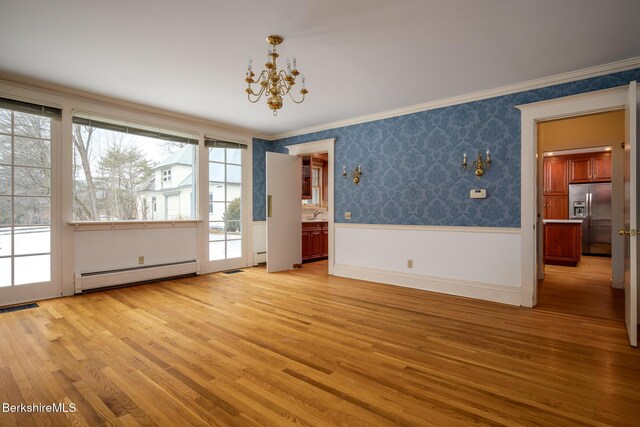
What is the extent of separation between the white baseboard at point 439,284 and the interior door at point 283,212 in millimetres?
1019

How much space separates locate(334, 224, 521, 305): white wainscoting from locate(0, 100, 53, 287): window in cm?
397

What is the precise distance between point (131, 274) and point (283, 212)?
2549 millimetres

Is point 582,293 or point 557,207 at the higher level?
point 557,207

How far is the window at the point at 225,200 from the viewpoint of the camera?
5.79 metres

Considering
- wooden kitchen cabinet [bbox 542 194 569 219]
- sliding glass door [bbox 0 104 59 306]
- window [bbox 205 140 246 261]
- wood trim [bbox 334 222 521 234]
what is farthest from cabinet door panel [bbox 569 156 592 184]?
sliding glass door [bbox 0 104 59 306]

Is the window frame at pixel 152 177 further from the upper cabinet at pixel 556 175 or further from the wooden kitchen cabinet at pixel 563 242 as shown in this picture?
the upper cabinet at pixel 556 175

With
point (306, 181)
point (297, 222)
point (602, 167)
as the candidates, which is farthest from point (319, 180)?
point (602, 167)

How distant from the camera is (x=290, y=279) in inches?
206

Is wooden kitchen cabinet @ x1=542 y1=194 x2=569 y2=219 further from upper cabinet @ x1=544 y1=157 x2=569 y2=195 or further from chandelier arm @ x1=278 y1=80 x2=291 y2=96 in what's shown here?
chandelier arm @ x1=278 y1=80 x2=291 y2=96

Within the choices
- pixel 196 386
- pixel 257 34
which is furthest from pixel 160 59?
pixel 196 386

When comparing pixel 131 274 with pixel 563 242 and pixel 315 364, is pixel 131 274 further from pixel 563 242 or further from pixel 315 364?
pixel 563 242

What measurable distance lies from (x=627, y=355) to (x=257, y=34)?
151 inches

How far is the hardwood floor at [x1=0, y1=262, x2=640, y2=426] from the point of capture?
1.82 meters

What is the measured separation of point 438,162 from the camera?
14.9 feet
